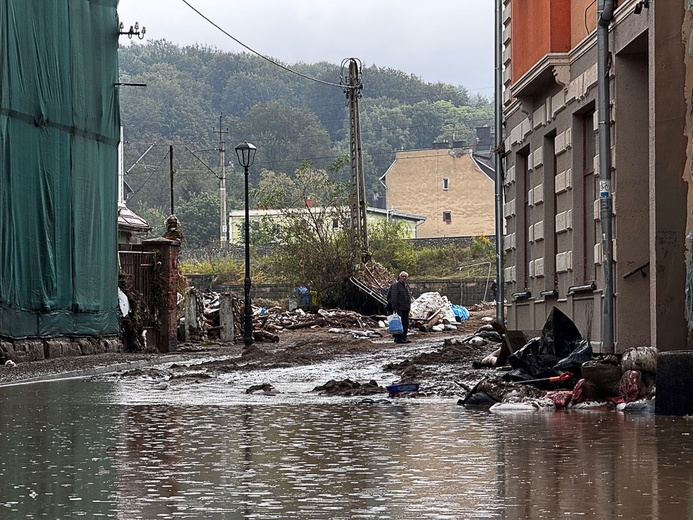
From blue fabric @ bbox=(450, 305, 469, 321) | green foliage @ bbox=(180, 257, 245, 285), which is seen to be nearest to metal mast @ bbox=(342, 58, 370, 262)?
blue fabric @ bbox=(450, 305, 469, 321)

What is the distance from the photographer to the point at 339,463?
7.80m

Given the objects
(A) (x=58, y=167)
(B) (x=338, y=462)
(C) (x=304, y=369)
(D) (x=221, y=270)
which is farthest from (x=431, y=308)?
(B) (x=338, y=462)

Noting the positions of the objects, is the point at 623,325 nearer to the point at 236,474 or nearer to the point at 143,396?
the point at 143,396

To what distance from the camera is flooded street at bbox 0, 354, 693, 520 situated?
19.6ft

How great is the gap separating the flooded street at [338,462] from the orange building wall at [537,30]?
6237 millimetres

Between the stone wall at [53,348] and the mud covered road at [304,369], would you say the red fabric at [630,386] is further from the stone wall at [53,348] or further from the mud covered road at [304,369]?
the stone wall at [53,348]

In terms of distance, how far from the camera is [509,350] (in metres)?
17.8

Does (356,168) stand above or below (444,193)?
Answer: below

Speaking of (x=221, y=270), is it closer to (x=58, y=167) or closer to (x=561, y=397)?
(x=58, y=167)

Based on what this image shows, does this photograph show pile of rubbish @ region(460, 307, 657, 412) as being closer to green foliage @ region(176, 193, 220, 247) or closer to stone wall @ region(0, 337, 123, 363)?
stone wall @ region(0, 337, 123, 363)

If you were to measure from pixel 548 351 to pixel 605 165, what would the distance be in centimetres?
224

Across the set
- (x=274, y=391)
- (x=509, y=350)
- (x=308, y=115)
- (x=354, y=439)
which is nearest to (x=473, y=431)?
(x=354, y=439)

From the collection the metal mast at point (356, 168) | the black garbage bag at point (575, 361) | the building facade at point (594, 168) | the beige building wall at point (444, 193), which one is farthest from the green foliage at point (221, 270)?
the black garbage bag at point (575, 361)

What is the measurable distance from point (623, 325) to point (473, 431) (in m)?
→ 4.74
